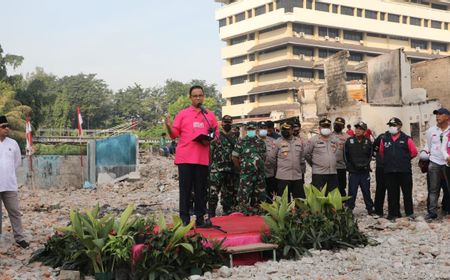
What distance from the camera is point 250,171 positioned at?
863cm

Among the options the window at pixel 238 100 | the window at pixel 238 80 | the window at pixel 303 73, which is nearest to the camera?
the window at pixel 303 73

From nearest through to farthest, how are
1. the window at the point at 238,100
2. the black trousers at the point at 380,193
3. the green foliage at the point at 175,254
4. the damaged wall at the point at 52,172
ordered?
the green foliage at the point at 175,254 → the black trousers at the point at 380,193 → the damaged wall at the point at 52,172 → the window at the point at 238,100

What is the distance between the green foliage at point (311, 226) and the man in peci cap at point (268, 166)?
2016 millimetres

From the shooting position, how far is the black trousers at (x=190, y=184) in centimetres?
664

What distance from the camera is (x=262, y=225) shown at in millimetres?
6918

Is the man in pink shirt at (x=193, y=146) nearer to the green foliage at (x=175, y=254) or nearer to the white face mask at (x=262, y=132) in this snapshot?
the green foliage at (x=175, y=254)

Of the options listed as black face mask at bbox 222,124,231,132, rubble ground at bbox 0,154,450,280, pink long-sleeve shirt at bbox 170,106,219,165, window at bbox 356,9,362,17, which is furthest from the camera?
window at bbox 356,9,362,17

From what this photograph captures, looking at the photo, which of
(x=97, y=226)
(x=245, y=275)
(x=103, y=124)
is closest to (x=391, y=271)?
(x=245, y=275)

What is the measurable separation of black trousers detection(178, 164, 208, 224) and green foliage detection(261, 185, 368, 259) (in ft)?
2.71

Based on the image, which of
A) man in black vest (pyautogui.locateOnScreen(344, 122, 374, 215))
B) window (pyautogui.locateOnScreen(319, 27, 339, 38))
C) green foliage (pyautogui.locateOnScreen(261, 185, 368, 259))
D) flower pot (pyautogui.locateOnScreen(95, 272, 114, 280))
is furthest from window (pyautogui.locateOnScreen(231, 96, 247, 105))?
flower pot (pyautogui.locateOnScreen(95, 272, 114, 280))

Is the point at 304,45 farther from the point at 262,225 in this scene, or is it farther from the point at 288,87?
the point at 262,225

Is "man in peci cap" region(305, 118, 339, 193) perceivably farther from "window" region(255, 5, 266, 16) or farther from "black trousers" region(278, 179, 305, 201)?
"window" region(255, 5, 266, 16)

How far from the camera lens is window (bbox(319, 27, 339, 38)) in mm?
67381

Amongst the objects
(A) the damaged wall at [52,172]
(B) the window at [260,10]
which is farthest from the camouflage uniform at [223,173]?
(B) the window at [260,10]
